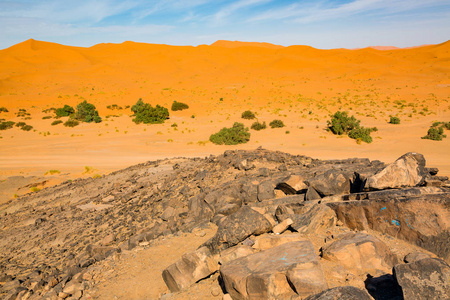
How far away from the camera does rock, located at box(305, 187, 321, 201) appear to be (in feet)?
21.7

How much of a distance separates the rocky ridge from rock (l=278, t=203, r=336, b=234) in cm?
2

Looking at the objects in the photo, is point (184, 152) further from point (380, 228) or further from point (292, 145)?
point (380, 228)

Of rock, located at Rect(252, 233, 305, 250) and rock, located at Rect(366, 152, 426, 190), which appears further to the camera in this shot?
rock, located at Rect(366, 152, 426, 190)

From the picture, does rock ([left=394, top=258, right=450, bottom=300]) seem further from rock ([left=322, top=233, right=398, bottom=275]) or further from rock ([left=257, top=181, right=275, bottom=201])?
rock ([left=257, top=181, right=275, bottom=201])

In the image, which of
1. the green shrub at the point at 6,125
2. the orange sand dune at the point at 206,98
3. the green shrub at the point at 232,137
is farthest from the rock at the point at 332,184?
the green shrub at the point at 6,125

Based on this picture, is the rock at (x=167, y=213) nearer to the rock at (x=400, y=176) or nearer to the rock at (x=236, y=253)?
the rock at (x=236, y=253)

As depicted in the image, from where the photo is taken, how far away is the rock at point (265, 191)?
7.35 m

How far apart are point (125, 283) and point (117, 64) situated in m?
82.3

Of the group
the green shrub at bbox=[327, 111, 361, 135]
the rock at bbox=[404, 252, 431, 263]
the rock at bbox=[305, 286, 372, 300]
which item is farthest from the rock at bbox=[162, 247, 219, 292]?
the green shrub at bbox=[327, 111, 361, 135]

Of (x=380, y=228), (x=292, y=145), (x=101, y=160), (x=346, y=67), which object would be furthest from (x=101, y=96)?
(x=346, y=67)

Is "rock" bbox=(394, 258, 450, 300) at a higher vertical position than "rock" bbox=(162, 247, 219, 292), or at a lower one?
higher

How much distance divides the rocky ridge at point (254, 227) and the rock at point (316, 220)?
2 centimetres

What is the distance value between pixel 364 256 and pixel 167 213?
5282 mm

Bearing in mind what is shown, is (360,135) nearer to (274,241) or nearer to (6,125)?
(274,241)
